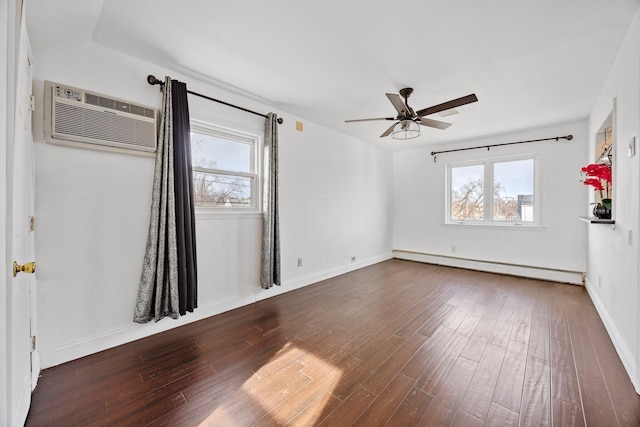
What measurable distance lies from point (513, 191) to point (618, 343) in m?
3.11

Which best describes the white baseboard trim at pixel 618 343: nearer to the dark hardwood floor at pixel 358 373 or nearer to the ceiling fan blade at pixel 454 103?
the dark hardwood floor at pixel 358 373

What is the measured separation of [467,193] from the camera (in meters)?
5.30

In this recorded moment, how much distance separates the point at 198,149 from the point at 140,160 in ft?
2.11

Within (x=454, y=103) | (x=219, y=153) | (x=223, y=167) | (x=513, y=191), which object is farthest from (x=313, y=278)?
(x=513, y=191)

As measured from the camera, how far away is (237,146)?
130 inches

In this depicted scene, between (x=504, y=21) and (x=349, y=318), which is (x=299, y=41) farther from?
(x=349, y=318)

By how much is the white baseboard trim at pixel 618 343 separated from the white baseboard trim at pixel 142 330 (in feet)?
10.6

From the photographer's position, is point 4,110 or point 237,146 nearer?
point 4,110

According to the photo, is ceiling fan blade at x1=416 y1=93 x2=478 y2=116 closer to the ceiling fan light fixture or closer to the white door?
the ceiling fan light fixture

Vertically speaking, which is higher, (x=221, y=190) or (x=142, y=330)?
(x=221, y=190)

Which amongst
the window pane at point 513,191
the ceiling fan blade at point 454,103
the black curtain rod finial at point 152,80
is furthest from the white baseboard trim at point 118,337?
the window pane at point 513,191

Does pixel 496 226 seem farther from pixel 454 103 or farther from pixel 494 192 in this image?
pixel 454 103

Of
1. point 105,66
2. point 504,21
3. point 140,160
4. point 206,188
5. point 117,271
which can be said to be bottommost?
point 117,271

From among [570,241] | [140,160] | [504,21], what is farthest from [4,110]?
[570,241]
